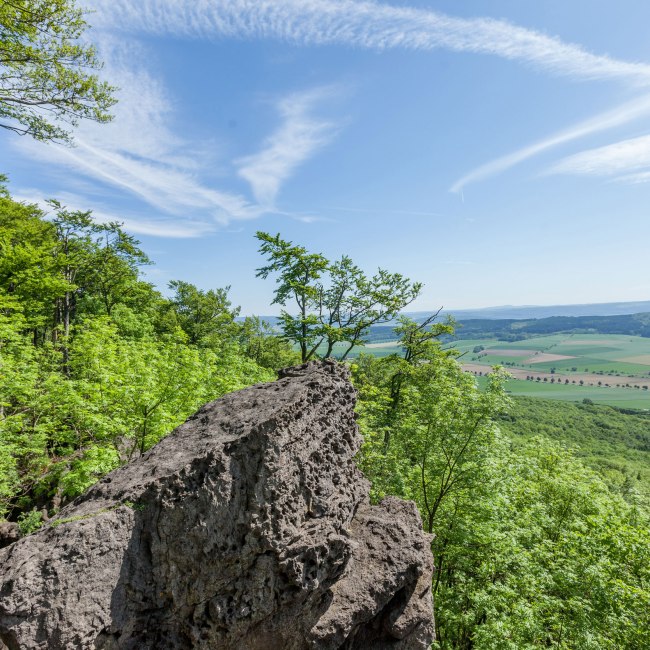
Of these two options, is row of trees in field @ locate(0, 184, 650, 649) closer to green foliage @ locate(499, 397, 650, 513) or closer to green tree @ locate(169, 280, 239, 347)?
green tree @ locate(169, 280, 239, 347)

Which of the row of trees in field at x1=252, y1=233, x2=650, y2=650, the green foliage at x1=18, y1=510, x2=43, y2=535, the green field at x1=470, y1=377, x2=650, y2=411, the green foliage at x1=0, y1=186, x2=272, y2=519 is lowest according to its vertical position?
the green field at x1=470, y1=377, x2=650, y2=411

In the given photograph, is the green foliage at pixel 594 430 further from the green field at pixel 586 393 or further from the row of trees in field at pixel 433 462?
the row of trees in field at pixel 433 462

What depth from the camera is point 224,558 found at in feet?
21.7

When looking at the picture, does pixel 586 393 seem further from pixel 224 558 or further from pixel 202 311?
pixel 224 558

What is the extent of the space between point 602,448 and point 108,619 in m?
108

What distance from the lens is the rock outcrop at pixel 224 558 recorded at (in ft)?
18.9

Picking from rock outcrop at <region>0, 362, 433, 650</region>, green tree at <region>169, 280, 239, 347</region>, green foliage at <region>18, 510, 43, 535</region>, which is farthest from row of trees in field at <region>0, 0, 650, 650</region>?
green tree at <region>169, 280, 239, 347</region>

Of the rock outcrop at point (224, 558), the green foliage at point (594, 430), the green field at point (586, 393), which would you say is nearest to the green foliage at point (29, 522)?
the rock outcrop at point (224, 558)

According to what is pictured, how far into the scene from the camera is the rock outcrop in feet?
18.9

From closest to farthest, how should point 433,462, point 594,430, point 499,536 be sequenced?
point 499,536 < point 433,462 < point 594,430

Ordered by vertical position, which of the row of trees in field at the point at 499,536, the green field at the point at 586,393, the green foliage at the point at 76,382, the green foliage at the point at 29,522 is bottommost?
the green field at the point at 586,393

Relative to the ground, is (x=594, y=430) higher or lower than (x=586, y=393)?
higher

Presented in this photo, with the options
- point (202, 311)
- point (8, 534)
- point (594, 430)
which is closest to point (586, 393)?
point (594, 430)

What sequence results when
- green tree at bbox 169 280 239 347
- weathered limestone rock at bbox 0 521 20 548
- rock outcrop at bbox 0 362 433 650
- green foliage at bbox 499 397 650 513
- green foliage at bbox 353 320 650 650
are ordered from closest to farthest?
1. rock outcrop at bbox 0 362 433 650
2. weathered limestone rock at bbox 0 521 20 548
3. green foliage at bbox 353 320 650 650
4. green tree at bbox 169 280 239 347
5. green foliage at bbox 499 397 650 513
